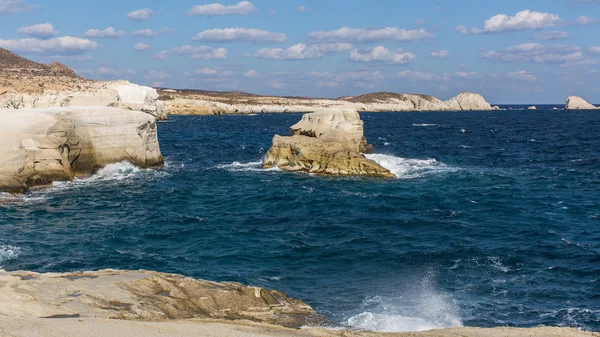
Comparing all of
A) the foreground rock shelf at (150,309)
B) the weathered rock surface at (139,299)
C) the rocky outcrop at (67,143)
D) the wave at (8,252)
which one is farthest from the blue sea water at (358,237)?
the foreground rock shelf at (150,309)

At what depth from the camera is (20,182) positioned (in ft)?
112

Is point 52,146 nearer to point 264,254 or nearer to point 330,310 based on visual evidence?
point 264,254

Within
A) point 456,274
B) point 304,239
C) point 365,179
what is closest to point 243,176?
point 365,179

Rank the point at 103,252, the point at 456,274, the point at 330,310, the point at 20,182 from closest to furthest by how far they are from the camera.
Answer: the point at 330,310, the point at 456,274, the point at 103,252, the point at 20,182

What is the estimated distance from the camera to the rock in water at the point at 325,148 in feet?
141

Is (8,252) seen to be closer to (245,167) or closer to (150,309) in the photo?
(150,309)

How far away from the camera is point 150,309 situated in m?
13.7

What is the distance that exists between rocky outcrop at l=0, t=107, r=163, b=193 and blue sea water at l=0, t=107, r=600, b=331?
114 centimetres

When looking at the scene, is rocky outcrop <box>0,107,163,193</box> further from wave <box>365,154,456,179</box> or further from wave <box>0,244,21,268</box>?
wave <box>365,154,456,179</box>

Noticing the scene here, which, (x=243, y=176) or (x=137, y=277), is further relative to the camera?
(x=243, y=176)

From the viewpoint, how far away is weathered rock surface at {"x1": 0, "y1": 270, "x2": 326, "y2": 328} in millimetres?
12758

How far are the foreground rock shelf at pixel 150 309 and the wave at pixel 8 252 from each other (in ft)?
24.6

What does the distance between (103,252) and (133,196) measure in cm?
1184

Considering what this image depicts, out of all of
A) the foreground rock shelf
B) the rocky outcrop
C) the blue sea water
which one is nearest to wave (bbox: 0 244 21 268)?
the blue sea water
